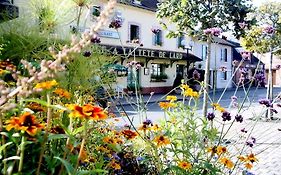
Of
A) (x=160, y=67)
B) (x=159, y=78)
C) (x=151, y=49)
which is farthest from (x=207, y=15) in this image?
(x=160, y=67)

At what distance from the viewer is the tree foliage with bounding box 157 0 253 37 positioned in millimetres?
7734

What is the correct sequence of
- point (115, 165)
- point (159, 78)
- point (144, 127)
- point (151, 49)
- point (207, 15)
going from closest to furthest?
1. point (115, 165)
2. point (144, 127)
3. point (207, 15)
4. point (151, 49)
5. point (159, 78)

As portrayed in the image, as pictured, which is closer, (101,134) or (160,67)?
(101,134)

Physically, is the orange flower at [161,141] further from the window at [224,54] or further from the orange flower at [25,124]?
the window at [224,54]

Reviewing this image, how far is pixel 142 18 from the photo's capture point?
22.8 metres

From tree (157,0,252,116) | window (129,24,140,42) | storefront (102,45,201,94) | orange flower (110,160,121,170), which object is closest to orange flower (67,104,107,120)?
orange flower (110,160,121,170)

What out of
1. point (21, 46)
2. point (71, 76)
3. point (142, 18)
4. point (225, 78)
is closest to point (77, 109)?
point (71, 76)

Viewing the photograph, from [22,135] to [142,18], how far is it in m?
21.8

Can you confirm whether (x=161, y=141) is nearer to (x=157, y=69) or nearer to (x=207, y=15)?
(x=207, y=15)

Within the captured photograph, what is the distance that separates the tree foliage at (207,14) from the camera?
25.4ft

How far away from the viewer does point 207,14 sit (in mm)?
7766

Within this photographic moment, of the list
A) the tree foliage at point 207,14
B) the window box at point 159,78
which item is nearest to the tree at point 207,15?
the tree foliage at point 207,14

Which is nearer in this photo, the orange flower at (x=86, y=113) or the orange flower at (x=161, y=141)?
the orange flower at (x=86, y=113)

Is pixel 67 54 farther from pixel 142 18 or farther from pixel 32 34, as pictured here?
pixel 142 18
